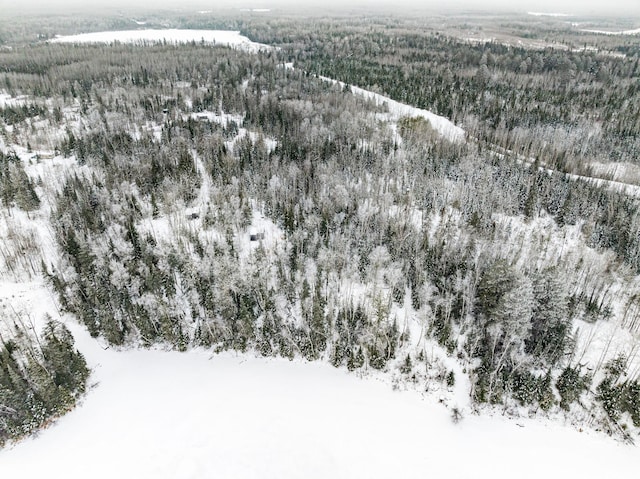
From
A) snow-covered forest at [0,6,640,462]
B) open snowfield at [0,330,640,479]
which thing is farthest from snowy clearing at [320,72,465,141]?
→ open snowfield at [0,330,640,479]

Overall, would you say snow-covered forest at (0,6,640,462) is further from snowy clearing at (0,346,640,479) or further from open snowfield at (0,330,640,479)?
snowy clearing at (0,346,640,479)

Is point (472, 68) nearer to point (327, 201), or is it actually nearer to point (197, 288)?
point (327, 201)

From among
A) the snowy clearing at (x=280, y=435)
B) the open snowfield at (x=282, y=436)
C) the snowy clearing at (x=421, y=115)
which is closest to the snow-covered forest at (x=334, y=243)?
the snowy clearing at (x=421, y=115)

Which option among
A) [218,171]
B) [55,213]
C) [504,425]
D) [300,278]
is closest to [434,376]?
[504,425]

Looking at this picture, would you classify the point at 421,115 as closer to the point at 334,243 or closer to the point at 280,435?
the point at 334,243

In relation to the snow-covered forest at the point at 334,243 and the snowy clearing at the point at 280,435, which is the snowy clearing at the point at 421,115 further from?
the snowy clearing at the point at 280,435

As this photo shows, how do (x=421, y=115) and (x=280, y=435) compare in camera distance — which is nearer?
(x=280, y=435)

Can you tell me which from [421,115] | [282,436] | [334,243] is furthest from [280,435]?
[421,115]

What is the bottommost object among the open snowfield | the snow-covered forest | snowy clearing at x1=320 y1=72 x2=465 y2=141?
the open snowfield

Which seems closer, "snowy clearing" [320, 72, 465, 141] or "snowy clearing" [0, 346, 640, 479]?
"snowy clearing" [0, 346, 640, 479]
